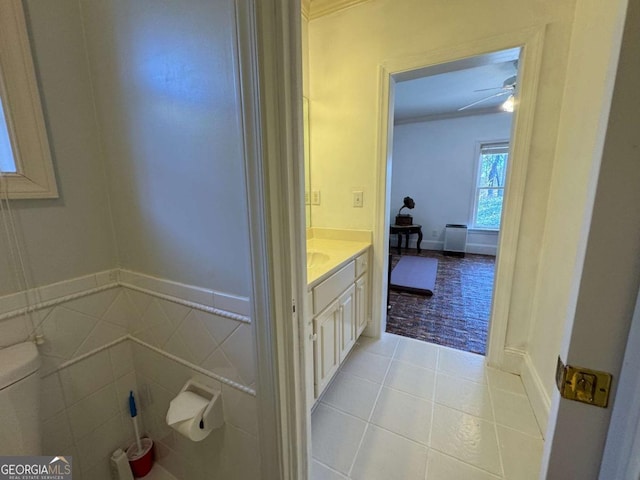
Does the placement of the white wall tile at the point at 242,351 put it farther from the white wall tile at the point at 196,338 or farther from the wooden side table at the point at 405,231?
the wooden side table at the point at 405,231

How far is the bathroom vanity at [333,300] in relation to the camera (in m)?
1.30

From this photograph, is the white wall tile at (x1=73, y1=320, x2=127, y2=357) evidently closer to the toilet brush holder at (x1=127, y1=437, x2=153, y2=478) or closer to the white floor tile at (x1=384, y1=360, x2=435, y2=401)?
the toilet brush holder at (x1=127, y1=437, x2=153, y2=478)

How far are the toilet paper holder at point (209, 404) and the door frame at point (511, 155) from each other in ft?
4.98

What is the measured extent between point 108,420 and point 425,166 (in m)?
5.65

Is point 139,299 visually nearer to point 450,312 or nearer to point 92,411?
point 92,411

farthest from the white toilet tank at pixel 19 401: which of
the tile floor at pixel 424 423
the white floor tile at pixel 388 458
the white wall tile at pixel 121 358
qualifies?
the white floor tile at pixel 388 458

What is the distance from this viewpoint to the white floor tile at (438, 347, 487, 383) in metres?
1.81

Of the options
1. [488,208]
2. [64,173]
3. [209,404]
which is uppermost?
[64,173]

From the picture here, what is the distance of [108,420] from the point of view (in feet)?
3.76

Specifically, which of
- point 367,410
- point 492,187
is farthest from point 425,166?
point 367,410

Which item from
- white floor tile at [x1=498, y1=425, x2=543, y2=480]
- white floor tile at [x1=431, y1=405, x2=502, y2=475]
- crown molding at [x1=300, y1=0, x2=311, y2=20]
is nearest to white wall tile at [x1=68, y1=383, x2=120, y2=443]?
white floor tile at [x1=431, y1=405, x2=502, y2=475]

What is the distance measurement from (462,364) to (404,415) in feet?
2.35

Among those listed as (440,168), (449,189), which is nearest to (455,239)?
(449,189)

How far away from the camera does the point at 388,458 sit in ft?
4.15
